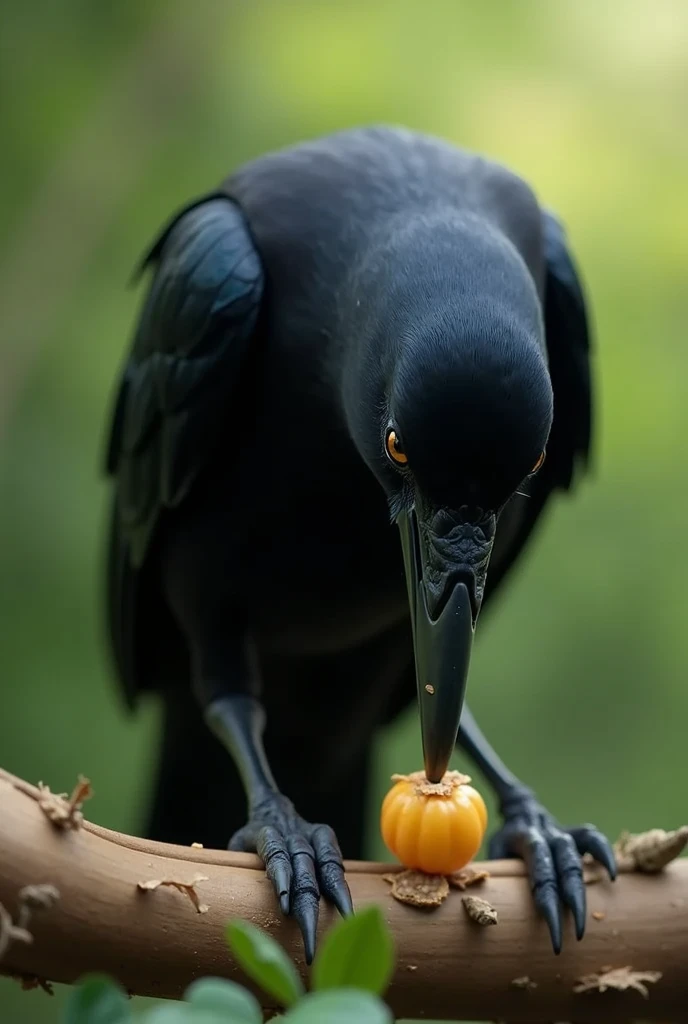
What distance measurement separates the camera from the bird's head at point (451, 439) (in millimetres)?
2049

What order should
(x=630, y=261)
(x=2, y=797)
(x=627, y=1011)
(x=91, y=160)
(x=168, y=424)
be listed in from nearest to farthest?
(x=2, y=797), (x=627, y=1011), (x=168, y=424), (x=630, y=261), (x=91, y=160)

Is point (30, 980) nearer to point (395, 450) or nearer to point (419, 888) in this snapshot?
point (419, 888)

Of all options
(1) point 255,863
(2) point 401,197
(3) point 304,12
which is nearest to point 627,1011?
(1) point 255,863

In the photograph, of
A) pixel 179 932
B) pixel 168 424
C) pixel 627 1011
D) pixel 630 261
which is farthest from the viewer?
pixel 630 261

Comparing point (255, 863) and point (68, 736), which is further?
point (68, 736)

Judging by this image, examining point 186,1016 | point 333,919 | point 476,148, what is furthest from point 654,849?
point 476,148

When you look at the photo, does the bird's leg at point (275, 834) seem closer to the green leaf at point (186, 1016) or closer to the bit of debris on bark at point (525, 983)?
the bit of debris on bark at point (525, 983)

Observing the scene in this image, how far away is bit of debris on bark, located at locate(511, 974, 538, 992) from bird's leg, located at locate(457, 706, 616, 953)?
0.07 meters

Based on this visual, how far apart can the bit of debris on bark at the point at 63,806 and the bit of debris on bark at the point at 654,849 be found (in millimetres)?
1018

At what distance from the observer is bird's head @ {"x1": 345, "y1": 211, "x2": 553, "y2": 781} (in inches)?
80.7

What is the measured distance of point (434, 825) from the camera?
2201 millimetres

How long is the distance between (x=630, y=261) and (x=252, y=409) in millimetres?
2431

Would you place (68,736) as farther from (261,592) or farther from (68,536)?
(261,592)

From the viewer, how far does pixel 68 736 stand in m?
5.20
